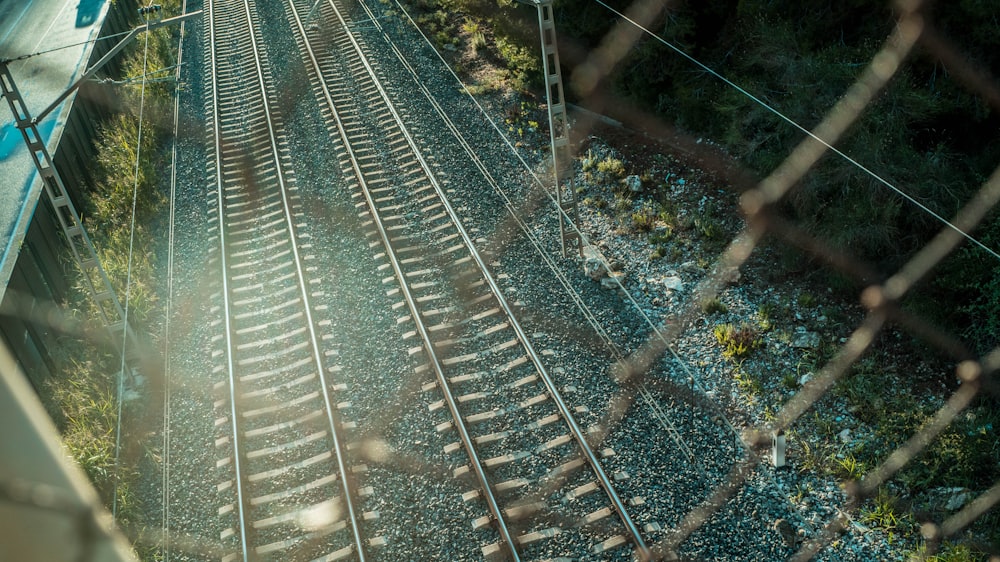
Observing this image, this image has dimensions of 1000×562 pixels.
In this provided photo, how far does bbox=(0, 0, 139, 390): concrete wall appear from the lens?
979 centimetres

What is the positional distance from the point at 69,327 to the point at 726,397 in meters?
9.31

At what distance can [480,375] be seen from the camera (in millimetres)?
9117

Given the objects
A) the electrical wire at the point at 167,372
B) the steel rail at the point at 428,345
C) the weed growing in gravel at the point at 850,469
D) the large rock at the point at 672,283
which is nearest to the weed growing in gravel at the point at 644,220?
the large rock at the point at 672,283

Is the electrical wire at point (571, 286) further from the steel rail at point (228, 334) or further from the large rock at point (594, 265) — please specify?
the steel rail at point (228, 334)

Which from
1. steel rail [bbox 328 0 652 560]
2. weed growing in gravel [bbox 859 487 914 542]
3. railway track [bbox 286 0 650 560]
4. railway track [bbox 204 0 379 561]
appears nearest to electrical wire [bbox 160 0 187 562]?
railway track [bbox 204 0 379 561]

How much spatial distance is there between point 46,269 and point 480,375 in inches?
284

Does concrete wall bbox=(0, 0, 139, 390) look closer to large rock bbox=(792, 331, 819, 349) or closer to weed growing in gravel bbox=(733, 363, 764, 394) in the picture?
weed growing in gravel bbox=(733, 363, 764, 394)

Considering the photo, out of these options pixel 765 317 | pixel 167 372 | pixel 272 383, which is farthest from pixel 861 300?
pixel 167 372

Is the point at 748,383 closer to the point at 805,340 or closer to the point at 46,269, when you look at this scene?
the point at 805,340

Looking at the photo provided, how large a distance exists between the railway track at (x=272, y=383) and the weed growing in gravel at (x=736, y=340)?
15.9 ft

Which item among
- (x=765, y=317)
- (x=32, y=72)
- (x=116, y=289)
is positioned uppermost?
(x=765, y=317)

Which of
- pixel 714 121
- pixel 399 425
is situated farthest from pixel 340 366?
pixel 714 121

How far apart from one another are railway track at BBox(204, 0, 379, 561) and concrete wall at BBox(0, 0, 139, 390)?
7.67 feet

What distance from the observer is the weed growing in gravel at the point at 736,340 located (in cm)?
961
